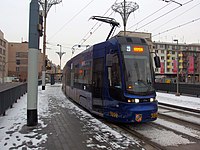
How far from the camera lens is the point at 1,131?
7.57 m

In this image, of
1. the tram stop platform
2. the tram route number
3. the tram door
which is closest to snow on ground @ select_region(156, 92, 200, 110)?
the tram door

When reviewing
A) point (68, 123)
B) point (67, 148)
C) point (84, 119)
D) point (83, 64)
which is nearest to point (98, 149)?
point (67, 148)

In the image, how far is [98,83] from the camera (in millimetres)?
9734

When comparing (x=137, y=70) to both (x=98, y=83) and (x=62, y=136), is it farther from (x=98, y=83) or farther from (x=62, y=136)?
(x=62, y=136)

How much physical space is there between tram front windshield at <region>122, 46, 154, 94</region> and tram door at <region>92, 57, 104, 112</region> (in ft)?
4.50

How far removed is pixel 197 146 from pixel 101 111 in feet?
13.4

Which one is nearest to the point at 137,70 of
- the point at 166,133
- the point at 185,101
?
the point at 166,133

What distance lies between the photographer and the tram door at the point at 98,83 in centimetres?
949

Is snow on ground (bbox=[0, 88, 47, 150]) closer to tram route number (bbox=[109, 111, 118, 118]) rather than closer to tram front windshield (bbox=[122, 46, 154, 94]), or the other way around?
tram route number (bbox=[109, 111, 118, 118])

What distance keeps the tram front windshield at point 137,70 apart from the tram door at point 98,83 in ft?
4.50

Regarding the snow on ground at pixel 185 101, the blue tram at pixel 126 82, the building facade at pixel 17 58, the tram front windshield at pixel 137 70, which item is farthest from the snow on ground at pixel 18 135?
the building facade at pixel 17 58

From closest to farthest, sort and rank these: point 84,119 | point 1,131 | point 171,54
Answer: point 1,131, point 84,119, point 171,54

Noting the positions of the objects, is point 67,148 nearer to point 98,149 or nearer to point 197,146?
point 98,149

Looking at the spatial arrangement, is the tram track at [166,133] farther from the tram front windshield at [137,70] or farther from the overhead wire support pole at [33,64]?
the overhead wire support pole at [33,64]
